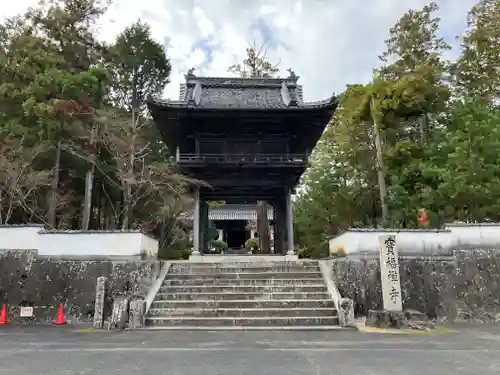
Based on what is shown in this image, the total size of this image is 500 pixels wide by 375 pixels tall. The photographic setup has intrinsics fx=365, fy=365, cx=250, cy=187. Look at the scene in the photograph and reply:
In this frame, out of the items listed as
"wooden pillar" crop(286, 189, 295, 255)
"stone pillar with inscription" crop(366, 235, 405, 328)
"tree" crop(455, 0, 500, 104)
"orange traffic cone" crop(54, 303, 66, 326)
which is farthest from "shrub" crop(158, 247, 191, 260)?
"tree" crop(455, 0, 500, 104)

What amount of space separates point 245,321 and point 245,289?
4.99ft

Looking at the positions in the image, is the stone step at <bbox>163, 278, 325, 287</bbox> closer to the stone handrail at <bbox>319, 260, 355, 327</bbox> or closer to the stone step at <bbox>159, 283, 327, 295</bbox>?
the stone step at <bbox>159, 283, 327, 295</bbox>

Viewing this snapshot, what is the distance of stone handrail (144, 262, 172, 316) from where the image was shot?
9466 mm

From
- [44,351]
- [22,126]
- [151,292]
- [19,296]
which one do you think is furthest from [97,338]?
[22,126]

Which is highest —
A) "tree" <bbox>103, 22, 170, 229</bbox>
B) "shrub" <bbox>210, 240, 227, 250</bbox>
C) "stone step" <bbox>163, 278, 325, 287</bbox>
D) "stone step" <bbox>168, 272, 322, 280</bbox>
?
"tree" <bbox>103, 22, 170, 229</bbox>

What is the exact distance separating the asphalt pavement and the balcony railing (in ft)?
23.7

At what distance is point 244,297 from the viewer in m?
9.91

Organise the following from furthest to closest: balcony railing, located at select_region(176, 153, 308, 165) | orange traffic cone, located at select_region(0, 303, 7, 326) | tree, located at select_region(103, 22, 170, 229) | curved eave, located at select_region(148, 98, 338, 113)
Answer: tree, located at select_region(103, 22, 170, 229) < balcony railing, located at select_region(176, 153, 308, 165) < curved eave, located at select_region(148, 98, 338, 113) < orange traffic cone, located at select_region(0, 303, 7, 326)

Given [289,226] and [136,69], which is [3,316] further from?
[136,69]

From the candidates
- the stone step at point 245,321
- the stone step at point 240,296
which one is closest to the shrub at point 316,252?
the stone step at point 240,296

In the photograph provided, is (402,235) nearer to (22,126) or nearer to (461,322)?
(461,322)

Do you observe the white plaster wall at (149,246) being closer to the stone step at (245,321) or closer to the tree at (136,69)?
the stone step at (245,321)

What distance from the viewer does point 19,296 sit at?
10.3 metres

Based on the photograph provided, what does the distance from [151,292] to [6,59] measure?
13593mm
